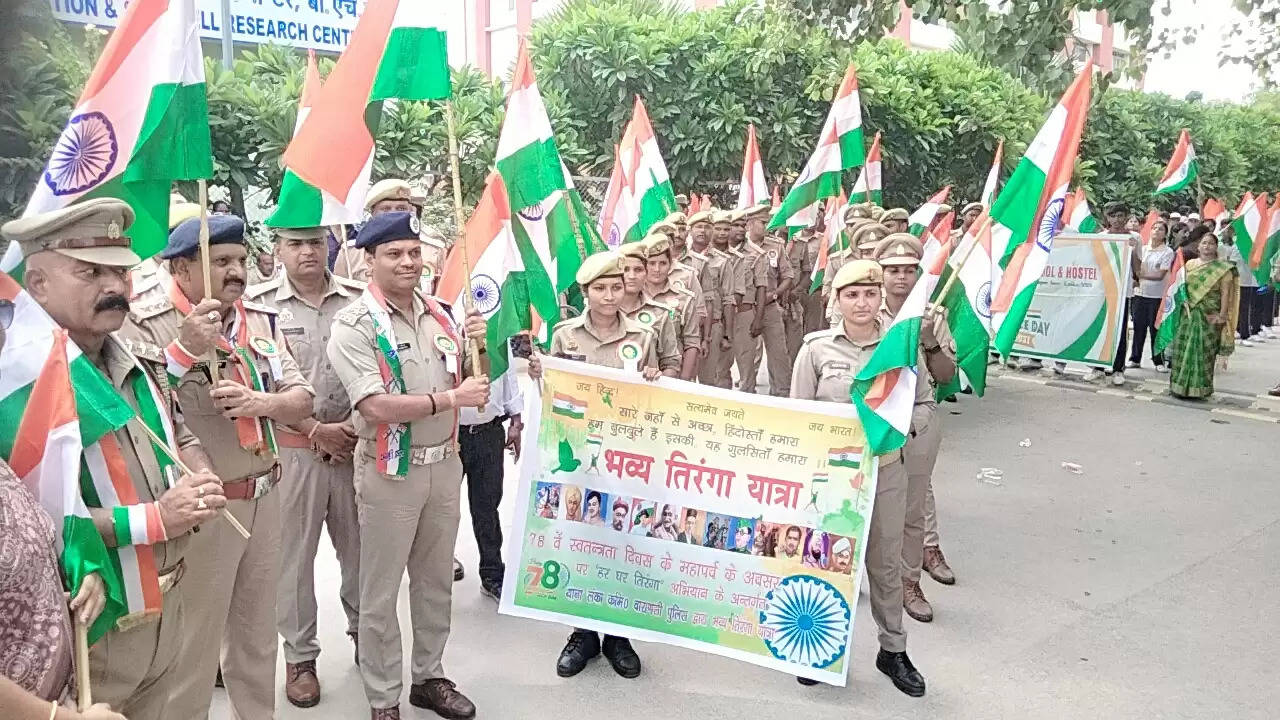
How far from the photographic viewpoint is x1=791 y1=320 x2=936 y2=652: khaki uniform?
4.35 metres

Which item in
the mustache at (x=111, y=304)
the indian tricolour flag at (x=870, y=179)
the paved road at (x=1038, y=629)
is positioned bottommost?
the paved road at (x=1038, y=629)

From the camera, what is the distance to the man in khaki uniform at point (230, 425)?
3.21 m

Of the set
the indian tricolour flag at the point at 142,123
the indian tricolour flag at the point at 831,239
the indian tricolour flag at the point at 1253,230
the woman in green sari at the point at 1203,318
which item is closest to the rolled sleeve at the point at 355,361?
the indian tricolour flag at the point at 142,123

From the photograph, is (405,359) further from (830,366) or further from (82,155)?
(830,366)

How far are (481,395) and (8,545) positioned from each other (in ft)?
6.71

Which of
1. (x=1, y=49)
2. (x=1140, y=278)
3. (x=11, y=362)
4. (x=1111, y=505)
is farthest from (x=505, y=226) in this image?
(x=1140, y=278)

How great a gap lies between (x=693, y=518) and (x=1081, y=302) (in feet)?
30.9

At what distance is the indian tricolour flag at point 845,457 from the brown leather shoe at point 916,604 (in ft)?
4.06

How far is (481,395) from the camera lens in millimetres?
3777

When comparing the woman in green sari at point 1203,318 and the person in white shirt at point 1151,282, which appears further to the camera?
the person in white shirt at point 1151,282

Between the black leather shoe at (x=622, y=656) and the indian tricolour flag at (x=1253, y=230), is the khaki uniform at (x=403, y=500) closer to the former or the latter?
the black leather shoe at (x=622, y=656)

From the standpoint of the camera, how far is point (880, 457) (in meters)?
4.31

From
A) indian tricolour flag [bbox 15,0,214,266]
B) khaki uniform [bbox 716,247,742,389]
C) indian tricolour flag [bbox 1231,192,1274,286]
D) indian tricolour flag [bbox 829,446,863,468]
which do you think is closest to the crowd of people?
indian tricolour flag [bbox 829,446,863,468]

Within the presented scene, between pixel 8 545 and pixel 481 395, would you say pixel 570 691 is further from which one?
pixel 8 545
